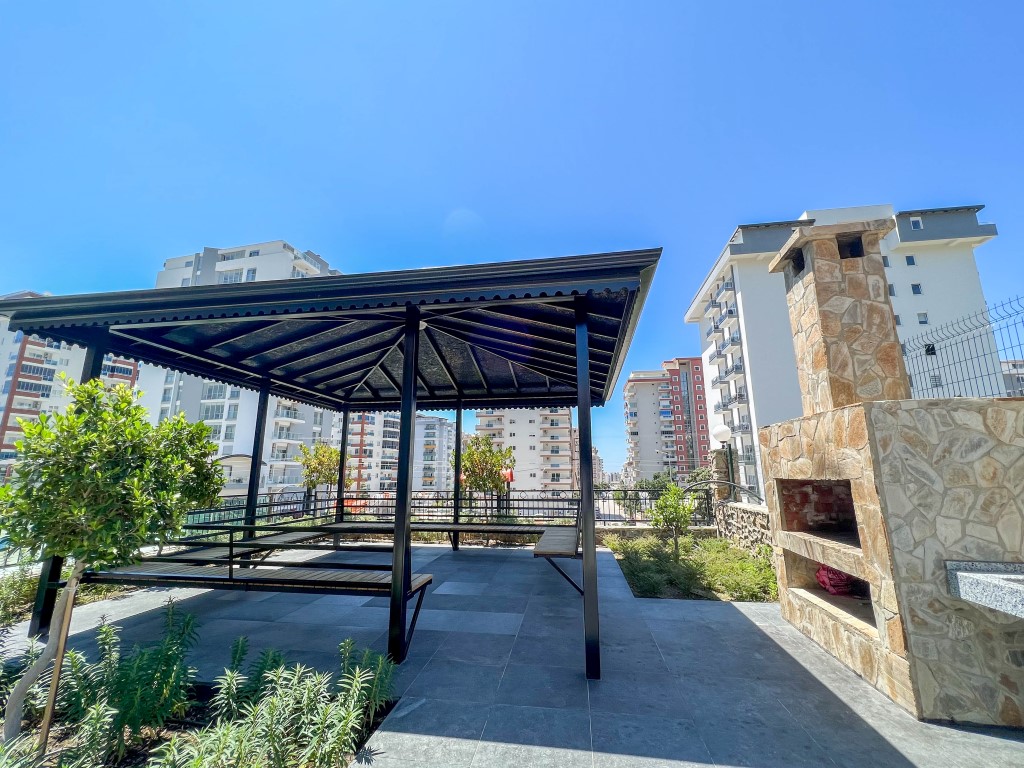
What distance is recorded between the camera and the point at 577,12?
19.4 ft

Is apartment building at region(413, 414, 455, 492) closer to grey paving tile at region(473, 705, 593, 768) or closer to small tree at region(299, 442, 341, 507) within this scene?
small tree at region(299, 442, 341, 507)

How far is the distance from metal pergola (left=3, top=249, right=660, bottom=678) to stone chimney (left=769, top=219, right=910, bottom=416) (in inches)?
82.4

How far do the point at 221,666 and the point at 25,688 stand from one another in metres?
1.41

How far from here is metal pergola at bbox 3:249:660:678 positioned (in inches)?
144

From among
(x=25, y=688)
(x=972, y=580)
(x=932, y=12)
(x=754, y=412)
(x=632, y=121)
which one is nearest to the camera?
(x=25, y=688)

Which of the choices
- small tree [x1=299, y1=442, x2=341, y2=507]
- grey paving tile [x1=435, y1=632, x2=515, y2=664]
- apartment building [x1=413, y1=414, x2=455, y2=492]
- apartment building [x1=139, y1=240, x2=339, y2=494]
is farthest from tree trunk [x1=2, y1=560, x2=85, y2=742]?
apartment building [x1=413, y1=414, x2=455, y2=492]

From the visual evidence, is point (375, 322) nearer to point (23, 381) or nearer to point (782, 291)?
point (782, 291)

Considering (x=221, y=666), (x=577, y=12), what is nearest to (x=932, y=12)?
(x=577, y=12)

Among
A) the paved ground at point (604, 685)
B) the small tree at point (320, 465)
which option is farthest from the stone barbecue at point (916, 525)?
the small tree at point (320, 465)

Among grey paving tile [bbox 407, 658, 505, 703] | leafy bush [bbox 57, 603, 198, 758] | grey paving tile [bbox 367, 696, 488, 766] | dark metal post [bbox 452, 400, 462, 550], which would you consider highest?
dark metal post [bbox 452, 400, 462, 550]

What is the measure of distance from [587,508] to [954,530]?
Answer: 9.06ft

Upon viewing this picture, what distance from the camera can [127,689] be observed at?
2.66 meters

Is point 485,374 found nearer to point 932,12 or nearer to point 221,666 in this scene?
point 221,666

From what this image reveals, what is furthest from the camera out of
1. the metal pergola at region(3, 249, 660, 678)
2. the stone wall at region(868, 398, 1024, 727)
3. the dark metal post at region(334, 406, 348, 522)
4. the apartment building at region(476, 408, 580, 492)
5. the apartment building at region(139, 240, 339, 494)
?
the apartment building at region(476, 408, 580, 492)
